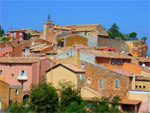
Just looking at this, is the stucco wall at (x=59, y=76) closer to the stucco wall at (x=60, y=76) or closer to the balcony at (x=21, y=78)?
the stucco wall at (x=60, y=76)

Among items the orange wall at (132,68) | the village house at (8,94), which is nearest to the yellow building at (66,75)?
the village house at (8,94)

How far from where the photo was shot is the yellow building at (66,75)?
31.2m

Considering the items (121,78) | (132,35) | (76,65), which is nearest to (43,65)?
(76,65)

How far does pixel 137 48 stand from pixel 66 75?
28.5 m

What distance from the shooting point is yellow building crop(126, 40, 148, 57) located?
5653 cm

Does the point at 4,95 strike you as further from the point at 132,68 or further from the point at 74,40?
the point at 74,40

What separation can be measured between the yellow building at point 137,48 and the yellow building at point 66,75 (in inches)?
1022

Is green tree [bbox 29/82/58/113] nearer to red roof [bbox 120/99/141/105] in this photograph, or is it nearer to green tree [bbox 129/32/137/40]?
red roof [bbox 120/99/141/105]

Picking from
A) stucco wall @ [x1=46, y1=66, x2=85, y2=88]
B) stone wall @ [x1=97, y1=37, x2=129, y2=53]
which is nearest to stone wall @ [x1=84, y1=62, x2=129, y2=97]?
stucco wall @ [x1=46, y1=66, x2=85, y2=88]

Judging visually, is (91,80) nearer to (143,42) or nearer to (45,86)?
(45,86)

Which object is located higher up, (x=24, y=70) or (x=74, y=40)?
(x=74, y=40)

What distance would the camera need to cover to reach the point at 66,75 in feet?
104

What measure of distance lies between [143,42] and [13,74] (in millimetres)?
32107

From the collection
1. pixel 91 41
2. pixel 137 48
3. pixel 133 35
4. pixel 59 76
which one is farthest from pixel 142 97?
pixel 133 35
